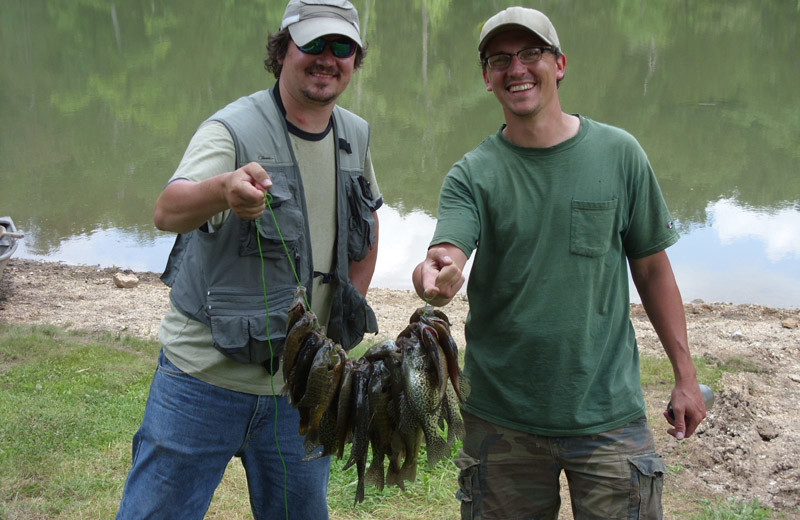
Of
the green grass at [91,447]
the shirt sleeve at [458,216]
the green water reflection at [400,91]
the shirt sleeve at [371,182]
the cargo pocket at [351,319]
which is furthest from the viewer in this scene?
the green water reflection at [400,91]

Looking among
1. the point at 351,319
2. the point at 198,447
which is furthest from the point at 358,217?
the point at 198,447

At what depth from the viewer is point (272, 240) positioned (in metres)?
3.11

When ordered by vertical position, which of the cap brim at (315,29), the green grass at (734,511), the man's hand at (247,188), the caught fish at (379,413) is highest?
the cap brim at (315,29)

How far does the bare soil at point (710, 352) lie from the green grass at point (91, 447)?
22 cm

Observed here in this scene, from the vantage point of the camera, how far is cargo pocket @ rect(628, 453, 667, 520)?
3102mm

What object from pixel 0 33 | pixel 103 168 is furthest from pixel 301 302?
pixel 0 33

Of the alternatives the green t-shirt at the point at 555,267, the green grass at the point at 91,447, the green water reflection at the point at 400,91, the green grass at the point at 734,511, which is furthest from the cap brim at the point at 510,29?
the green water reflection at the point at 400,91

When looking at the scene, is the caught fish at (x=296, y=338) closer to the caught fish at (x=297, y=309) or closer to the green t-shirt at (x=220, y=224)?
the caught fish at (x=297, y=309)

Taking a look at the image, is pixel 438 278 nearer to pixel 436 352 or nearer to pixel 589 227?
pixel 436 352

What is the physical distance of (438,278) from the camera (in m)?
2.67

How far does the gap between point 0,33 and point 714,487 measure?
3271 cm

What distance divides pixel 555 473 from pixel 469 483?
13.7 inches

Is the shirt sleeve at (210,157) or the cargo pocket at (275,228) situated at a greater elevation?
the shirt sleeve at (210,157)

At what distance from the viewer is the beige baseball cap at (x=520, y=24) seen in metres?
3.13
